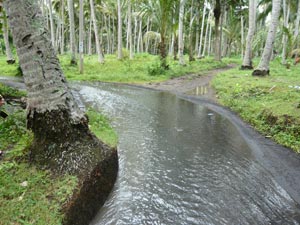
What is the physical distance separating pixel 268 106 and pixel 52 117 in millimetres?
6023

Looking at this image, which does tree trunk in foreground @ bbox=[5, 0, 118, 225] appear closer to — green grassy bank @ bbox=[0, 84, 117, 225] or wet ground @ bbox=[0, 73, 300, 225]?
green grassy bank @ bbox=[0, 84, 117, 225]

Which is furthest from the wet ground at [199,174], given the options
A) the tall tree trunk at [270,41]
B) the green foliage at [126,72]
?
the green foliage at [126,72]

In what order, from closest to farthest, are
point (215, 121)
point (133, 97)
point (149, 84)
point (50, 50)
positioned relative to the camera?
point (50, 50) < point (215, 121) < point (133, 97) < point (149, 84)

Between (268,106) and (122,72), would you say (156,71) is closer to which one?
(122,72)

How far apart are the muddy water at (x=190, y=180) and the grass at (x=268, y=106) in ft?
2.51

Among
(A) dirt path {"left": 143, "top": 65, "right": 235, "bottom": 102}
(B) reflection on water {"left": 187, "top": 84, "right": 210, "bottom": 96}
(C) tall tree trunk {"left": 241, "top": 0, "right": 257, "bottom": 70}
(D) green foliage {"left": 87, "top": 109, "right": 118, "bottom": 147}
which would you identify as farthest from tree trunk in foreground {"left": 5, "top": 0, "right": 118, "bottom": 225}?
(C) tall tree trunk {"left": 241, "top": 0, "right": 257, "bottom": 70}

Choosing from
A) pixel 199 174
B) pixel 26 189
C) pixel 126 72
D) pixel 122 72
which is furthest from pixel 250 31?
pixel 26 189

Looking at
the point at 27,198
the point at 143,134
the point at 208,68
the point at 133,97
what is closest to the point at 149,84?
the point at 133,97

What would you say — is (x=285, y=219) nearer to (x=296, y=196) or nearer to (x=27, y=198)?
(x=296, y=196)

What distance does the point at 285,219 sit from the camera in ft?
11.3

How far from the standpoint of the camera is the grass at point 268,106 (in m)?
5.88

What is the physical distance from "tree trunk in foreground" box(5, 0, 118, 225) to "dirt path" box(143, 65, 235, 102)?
751 centimetres

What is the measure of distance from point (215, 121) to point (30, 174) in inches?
222

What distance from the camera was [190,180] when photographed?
14.4 feet
